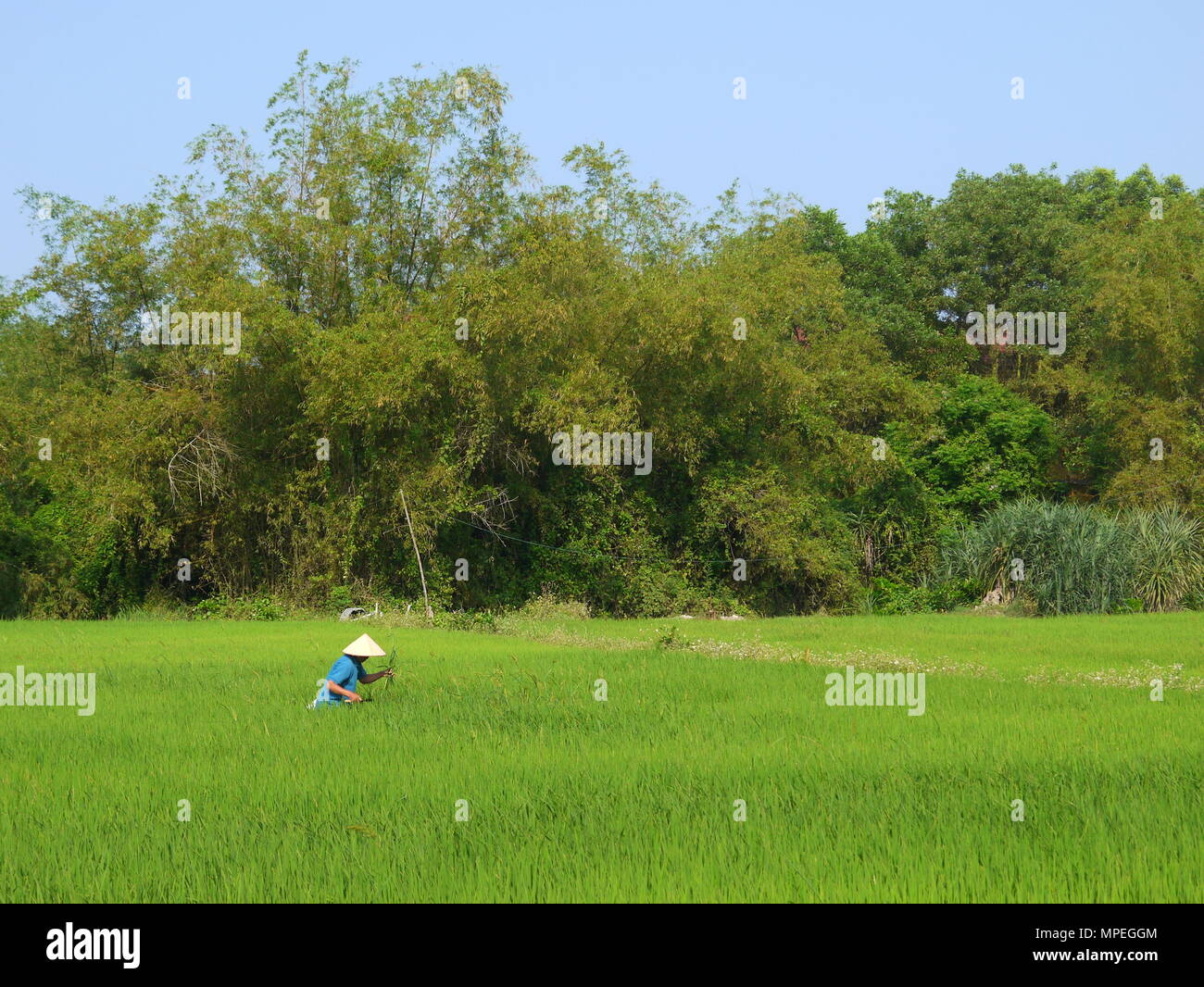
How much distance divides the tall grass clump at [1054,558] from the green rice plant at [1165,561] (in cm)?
24

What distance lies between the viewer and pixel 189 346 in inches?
811

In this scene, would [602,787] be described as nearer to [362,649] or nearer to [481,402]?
[362,649]

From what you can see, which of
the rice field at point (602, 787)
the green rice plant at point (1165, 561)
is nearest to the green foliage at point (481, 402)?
the green rice plant at point (1165, 561)

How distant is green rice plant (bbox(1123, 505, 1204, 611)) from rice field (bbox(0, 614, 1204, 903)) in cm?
1109

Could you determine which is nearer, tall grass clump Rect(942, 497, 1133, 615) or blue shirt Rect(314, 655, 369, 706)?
blue shirt Rect(314, 655, 369, 706)

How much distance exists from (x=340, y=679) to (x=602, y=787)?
13.9 feet

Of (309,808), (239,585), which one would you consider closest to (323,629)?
(239,585)

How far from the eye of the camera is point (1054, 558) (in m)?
23.5

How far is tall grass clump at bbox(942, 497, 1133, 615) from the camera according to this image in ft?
75.8

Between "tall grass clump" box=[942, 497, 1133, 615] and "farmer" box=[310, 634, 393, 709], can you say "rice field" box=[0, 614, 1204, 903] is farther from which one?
"tall grass clump" box=[942, 497, 1133, 615]

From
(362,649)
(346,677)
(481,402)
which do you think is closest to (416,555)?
(481,402)

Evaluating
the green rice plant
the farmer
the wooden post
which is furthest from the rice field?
the green rice plant

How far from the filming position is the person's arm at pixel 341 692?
1031 centimetres

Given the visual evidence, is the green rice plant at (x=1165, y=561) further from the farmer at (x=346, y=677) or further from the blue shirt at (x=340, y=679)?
the blue shirt at (x=340, y=679)
